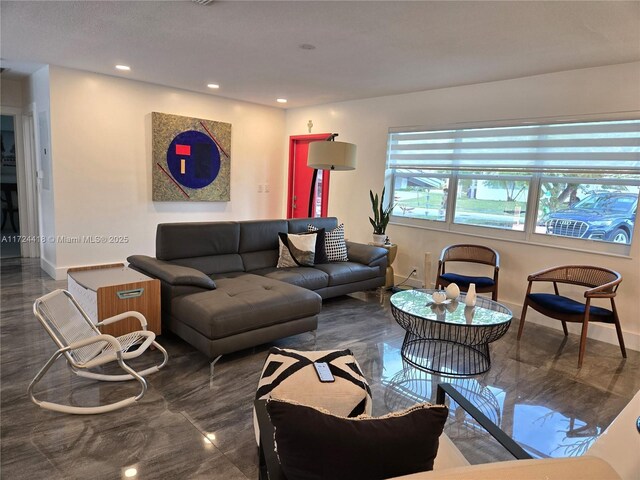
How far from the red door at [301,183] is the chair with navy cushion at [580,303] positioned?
3.46 metres

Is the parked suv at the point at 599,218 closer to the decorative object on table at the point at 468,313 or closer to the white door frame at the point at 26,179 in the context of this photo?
the decorative object on table at the point at 468,313

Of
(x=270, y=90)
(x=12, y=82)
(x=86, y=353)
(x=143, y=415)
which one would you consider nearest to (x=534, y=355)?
(x=143, y=415)

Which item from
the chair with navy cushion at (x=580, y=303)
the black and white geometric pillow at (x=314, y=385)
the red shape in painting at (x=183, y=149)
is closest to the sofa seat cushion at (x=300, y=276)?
the black and white geometric pillow at (x=314, y=385)

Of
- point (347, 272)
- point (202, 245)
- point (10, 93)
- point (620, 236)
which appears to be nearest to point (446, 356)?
point (347, 272)

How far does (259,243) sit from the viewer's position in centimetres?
422

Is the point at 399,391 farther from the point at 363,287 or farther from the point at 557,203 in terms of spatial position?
the point at 557,203

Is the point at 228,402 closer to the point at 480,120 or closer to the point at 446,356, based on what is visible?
the point at 446,356

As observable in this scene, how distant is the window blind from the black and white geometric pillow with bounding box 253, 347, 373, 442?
10.5ft

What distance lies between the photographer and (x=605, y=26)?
106 inches

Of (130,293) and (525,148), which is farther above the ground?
(525,148)

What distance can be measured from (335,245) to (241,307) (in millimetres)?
1972

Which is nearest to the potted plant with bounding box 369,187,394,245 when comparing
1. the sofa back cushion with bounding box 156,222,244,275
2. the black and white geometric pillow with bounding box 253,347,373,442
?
the sofa back cushion with bounding box 156,222,244,275

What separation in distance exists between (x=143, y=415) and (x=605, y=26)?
380 centimetres

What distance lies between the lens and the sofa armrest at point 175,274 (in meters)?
3.04
